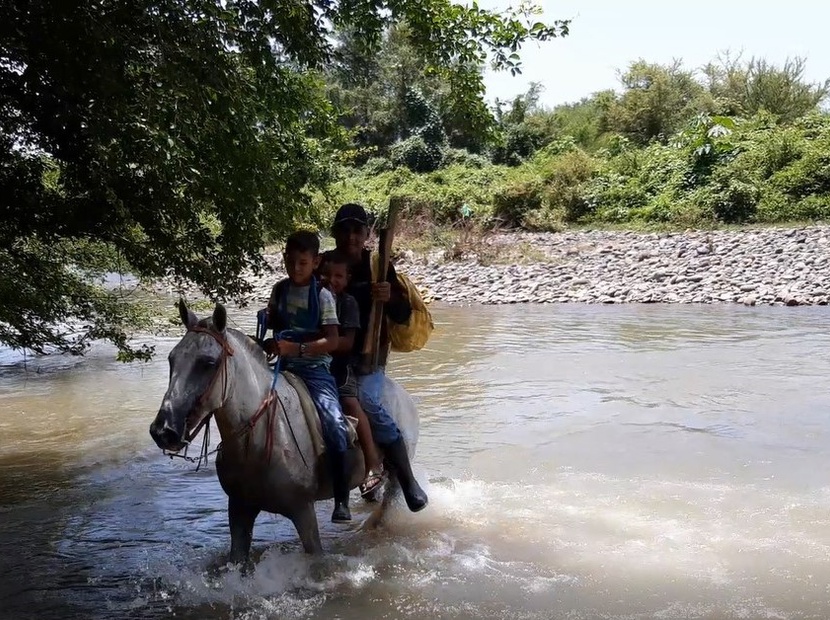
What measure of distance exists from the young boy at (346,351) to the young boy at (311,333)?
0.18 m

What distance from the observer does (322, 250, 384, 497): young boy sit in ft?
16.8

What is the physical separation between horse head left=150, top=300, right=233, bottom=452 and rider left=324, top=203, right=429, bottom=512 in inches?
51.0

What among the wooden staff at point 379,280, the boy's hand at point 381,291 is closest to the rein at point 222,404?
the wooden staff at point 379,280

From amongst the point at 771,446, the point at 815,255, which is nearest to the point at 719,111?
the point at 815,255

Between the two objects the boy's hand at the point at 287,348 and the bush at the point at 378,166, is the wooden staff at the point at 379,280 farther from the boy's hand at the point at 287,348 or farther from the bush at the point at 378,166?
the bush at the point at 378,166

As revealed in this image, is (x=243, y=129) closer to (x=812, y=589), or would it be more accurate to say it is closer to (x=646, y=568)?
(x=646, y=568)

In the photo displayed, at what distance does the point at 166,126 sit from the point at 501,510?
12.8 feet

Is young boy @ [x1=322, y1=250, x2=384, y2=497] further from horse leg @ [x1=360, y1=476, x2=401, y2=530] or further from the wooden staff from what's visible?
horse leg @ [x1=360, y1=476, x2=401, y2=530]

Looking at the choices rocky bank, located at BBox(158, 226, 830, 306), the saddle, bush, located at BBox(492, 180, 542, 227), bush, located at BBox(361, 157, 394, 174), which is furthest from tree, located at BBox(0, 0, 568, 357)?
bush, located at BBox(361, 157, 394, 174)

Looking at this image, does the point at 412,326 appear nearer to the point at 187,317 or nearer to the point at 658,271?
the point at 187,317

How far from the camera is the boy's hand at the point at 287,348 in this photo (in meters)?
4.68

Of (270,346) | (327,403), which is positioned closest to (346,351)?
(327,403)

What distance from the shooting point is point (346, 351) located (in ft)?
17.3

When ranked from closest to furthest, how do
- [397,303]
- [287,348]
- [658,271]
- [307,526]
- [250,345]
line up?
1. [250,345]
2. [287,348]
3. [307,526]
4. [397,303]
5. [658,271]
